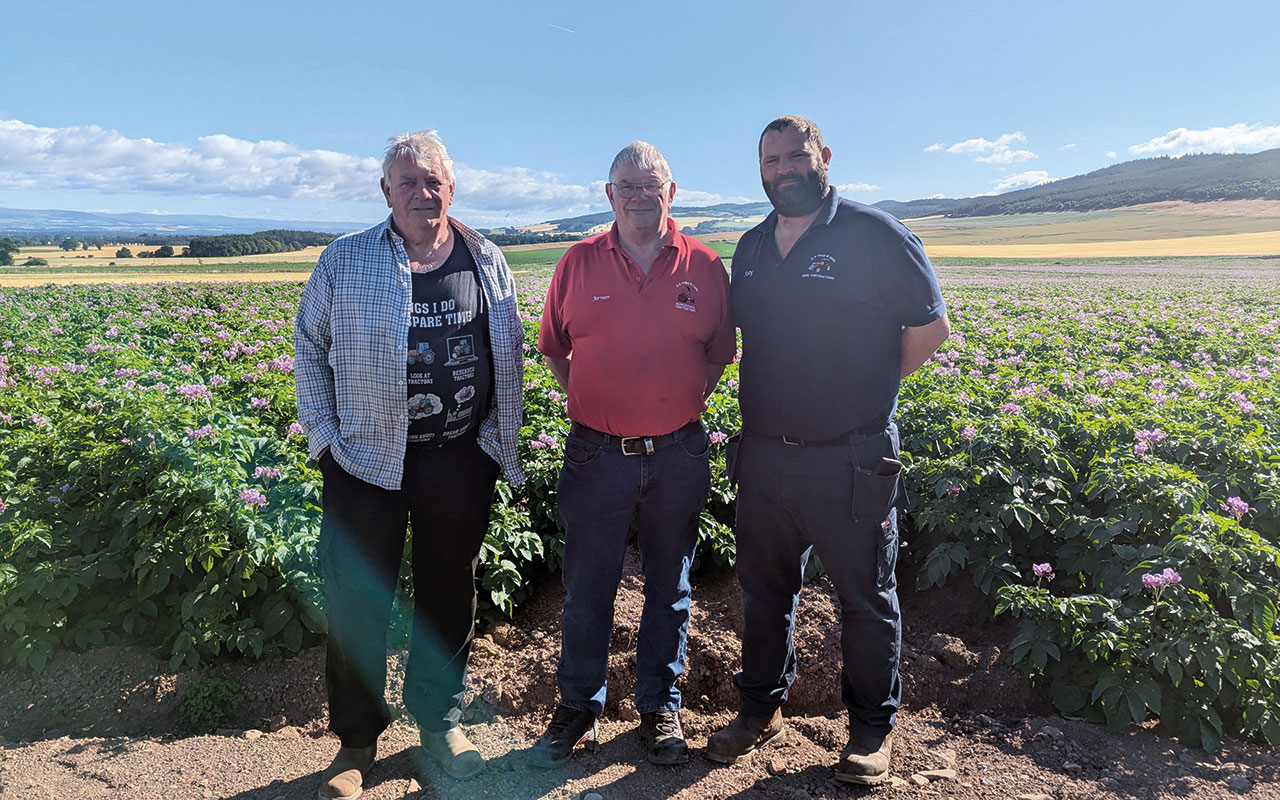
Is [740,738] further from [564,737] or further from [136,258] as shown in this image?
[136,258]

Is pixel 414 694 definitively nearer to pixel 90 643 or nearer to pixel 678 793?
pixel 678 793

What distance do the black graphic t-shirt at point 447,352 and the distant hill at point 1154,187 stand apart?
454 ft

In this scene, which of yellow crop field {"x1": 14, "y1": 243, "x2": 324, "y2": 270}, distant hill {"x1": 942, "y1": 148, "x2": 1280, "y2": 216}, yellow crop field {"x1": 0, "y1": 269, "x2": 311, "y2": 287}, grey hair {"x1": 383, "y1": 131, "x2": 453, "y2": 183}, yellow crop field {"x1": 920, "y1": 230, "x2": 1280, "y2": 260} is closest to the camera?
grey hair {"x1": 383, "y1": 131, "x2": 453, "y2": 183}

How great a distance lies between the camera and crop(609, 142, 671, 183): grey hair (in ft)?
9.45

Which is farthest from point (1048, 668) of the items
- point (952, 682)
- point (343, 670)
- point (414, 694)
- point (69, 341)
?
point (69, 341)

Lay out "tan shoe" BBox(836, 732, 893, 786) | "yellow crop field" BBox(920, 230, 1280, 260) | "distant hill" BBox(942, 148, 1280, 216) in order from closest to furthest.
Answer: "tan shoe" BBox(836, 732, 893, 786)
"yellow crop field" BBox(920, 230, 1280, 260)
"distant hill" BBox(942, 148, 1280, 216)

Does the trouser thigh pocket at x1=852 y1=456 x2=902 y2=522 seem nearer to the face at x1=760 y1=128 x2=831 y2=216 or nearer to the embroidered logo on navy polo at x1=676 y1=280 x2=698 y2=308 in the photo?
the embroidered logo on navy polo at x1=676 y1=280 x2=698 y2=308

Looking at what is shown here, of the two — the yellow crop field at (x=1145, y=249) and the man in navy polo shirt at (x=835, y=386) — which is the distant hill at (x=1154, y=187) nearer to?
the yellow crop field at (x=1145, y=249)

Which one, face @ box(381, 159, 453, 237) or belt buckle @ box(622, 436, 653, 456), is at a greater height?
face @ box(381, 159, 453, 237)

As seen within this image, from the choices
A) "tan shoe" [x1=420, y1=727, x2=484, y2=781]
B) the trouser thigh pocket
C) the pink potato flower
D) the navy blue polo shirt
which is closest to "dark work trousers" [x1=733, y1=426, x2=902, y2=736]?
the trouser thigh pocket

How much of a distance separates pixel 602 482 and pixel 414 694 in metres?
1.28

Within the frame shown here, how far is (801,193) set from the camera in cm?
292

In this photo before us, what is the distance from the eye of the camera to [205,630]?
362 centimetres

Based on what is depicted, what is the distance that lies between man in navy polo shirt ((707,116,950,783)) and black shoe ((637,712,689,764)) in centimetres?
69
